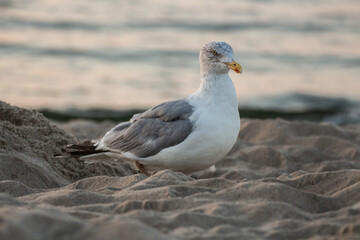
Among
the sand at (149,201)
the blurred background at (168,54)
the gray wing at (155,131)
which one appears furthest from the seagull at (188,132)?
the blurred background at (168,54)

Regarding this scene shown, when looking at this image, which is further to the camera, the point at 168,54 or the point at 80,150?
the point at 168,54

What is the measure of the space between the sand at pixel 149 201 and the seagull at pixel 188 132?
46 cm

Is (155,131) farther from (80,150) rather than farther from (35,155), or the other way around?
(35,155)

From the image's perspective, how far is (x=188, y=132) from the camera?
17.2 feet

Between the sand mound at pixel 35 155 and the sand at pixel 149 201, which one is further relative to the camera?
the sand mound at pixel 35 155

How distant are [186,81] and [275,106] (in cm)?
178

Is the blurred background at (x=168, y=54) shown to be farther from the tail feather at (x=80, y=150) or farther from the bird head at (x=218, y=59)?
the bird head at (x=218, y=59)

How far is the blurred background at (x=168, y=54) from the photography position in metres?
11.8

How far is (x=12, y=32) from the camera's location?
52.5 ft

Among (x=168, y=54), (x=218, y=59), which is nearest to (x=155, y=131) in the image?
(x=218, y=59)

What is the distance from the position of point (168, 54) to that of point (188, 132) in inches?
373

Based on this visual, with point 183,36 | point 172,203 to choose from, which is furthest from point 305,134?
point 183,36

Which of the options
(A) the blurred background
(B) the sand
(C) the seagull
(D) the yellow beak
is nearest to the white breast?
(C) the seagull

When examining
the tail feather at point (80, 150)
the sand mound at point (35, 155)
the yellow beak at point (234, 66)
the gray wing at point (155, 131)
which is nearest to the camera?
the sand mound at point (35, 155)
